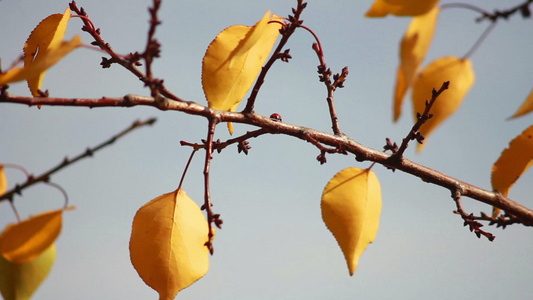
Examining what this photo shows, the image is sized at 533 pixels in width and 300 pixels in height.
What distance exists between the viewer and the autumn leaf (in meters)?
0.38

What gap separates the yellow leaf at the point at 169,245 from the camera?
0.53 m

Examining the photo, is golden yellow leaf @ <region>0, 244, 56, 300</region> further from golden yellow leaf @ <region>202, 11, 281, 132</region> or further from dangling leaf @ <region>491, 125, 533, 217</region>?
dangling leaf @ <region>491, 125, 533, 217</region>

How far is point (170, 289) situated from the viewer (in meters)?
0.52

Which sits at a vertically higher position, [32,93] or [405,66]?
[32,93]

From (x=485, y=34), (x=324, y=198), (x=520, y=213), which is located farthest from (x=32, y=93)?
(x=520, y=213)

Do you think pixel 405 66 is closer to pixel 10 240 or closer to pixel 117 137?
pixel 117 137

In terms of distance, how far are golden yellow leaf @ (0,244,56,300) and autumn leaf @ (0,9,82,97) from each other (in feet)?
0.51

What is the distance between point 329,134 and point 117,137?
0.36 meters

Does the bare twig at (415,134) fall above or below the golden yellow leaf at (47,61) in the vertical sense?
above

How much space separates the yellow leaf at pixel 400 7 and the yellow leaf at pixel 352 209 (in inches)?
11.2

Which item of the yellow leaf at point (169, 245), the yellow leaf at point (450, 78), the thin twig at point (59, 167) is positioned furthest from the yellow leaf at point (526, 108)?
the yellow leaf at point (169, 245)

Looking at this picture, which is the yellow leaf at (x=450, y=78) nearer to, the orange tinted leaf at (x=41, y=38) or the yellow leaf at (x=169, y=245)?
the yellow leaf at (x=169, y=245)

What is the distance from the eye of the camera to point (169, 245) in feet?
1.77

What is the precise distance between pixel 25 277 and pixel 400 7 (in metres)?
0.38
